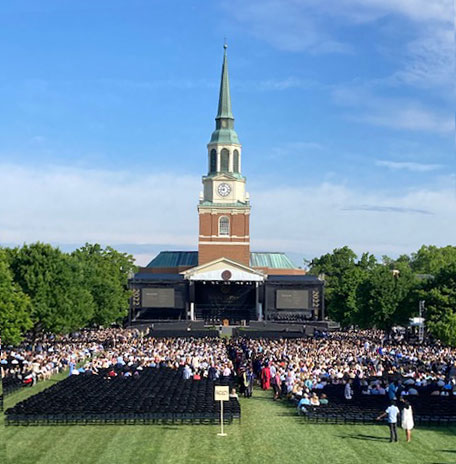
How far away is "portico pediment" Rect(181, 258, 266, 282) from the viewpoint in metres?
95.4

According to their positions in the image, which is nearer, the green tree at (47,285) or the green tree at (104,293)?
the green tree at (47,285)

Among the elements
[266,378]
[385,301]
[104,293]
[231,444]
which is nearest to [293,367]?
[266,378]

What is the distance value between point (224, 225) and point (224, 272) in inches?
452

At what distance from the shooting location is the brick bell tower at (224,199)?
104 metres

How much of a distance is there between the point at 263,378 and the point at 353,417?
10.2 meters

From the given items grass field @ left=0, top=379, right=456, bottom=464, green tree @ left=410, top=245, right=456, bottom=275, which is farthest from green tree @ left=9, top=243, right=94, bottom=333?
green tree @ left=410, top=245, right=456, bottom=275

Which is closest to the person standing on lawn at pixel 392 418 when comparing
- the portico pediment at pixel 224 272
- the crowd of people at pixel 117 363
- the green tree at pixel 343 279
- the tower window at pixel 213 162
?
the crowd of people at pixel 117 363

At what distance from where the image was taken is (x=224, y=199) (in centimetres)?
10744

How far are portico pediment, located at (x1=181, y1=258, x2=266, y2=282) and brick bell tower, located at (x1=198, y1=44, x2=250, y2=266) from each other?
18.3ft

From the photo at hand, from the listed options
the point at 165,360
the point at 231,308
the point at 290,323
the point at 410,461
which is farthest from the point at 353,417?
the point at 231,308

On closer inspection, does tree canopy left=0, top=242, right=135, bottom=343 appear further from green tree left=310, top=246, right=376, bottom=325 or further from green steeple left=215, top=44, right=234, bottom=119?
green steeple left=215, top=44, right=234, bottom=119

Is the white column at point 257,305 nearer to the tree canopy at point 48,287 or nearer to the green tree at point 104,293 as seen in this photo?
the green tree at point 104,293

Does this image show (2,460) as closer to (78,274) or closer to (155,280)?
(78,274)

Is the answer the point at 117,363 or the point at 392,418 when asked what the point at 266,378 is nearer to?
the point at 117,363
